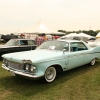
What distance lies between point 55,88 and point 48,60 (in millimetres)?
875

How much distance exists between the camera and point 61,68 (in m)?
5.10

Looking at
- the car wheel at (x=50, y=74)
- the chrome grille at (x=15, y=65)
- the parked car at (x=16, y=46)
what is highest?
the parked car at (x=16, y=46)

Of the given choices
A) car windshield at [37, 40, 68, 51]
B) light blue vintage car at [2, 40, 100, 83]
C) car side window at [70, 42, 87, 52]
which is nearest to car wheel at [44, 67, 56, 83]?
light blue vintage car at [2, 40, 100, 83]

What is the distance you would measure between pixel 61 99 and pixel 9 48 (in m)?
5.75

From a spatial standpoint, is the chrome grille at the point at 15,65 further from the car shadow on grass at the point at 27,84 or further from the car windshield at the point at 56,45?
the car windshield at the point at 56,45

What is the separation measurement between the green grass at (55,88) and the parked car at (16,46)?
3.12m

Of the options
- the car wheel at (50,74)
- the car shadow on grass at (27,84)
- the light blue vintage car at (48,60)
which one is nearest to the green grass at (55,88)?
the car shadow on grass at (27,84)

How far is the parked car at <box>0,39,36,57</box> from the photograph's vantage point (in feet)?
28.0

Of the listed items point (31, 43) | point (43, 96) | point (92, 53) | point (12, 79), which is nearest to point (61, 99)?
point (43, 96)

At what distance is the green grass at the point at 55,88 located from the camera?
391cm

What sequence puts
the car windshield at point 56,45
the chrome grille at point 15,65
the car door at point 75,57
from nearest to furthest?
the chrome grille at point 15,65 → the car door at point 75,57 → the car windshield at point 56,45

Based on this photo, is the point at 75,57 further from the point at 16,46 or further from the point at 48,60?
the point at 16,46

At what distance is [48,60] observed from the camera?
459 centimetres

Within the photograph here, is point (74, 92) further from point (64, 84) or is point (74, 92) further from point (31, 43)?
point (31, 43)
